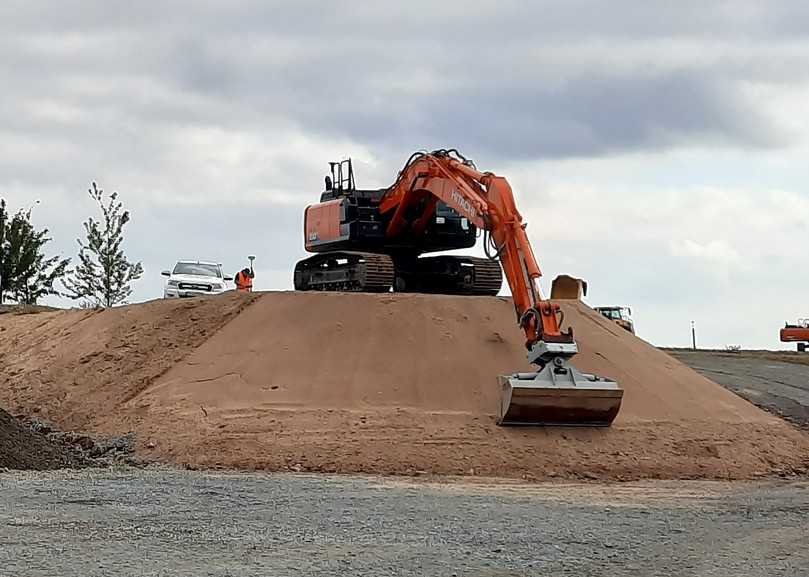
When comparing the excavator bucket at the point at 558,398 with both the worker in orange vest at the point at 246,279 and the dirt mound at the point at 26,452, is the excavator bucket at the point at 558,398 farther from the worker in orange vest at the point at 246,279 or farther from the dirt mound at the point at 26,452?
the worker in orange vest at the point at 246,279

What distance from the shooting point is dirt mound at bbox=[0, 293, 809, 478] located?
63.4 ft

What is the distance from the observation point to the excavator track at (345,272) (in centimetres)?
2509

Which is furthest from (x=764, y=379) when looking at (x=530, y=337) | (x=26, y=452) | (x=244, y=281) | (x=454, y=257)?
(x=26, y=452)

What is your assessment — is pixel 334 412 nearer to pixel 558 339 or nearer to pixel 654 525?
pixel 558 339

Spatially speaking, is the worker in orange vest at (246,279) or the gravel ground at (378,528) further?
the worker in orange vest at (246,279)

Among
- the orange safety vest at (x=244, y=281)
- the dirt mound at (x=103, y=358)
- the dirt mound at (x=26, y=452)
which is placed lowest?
the dirt mound at (x=26, y=452)

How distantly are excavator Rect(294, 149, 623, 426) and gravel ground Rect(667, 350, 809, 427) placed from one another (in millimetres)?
6734

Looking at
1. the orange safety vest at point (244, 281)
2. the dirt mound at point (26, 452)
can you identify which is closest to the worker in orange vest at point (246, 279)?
the orange safety vest at point (244, 281)

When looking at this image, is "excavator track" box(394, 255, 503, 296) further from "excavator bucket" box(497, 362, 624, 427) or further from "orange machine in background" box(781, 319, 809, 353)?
"orange machine in background" box(781, 319, 809, 353)

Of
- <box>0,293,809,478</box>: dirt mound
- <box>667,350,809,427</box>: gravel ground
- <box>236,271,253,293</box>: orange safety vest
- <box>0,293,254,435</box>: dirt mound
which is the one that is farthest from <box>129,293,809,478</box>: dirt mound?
<box>236,271,253,293</box>: orange safety vest

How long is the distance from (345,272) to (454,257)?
8.53 feet

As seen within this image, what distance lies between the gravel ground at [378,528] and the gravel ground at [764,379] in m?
11.4

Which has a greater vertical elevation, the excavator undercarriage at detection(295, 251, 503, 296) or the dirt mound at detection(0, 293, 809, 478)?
the excavator undercarriage at detection(295, 251, 503, 296)

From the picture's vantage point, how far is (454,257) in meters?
27.2
